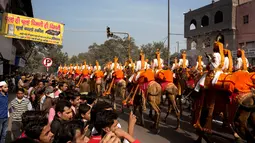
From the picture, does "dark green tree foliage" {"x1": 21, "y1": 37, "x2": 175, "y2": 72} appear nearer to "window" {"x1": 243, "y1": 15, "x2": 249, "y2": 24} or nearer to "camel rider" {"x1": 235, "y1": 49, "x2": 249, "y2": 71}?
"window" {"x1": 243, "y1": 15, "x2": 249, "y2": 24}

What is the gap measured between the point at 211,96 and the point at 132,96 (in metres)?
4.69

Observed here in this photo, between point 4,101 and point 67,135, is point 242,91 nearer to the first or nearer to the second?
point 67,135

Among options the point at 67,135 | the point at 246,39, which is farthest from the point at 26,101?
the point at 246,39

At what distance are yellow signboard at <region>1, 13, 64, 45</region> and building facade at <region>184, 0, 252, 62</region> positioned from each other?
20166 millimetres

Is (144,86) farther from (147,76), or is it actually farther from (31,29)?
(31,29)

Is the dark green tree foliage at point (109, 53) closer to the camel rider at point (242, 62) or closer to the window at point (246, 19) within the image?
→ the window at point (246, 19)

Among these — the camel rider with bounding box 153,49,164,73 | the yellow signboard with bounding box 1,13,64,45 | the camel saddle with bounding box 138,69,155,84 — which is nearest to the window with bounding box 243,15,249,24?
the camel rider with bounding box 153,49,164,73

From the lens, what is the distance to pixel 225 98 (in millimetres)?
7238

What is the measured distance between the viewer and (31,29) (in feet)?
45.3

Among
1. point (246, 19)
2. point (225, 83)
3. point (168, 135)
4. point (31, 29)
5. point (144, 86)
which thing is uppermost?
point (246, 19)

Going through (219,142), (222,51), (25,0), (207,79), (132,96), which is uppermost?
(25,0)

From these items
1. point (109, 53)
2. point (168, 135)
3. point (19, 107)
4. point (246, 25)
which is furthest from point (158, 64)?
point (109, 53)

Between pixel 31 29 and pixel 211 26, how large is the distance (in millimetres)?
24514

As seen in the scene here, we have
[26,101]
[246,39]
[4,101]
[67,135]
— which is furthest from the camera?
[246,39]
